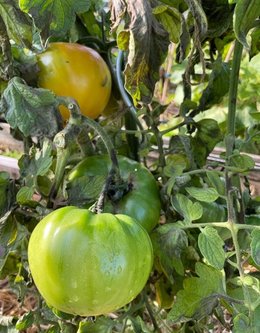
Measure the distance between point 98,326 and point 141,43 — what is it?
35cm

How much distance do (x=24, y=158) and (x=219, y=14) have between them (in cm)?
30

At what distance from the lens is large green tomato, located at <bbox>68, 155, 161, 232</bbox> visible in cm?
63

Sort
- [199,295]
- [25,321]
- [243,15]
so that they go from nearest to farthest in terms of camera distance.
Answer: [243,15] < [199,295] < [25,321]

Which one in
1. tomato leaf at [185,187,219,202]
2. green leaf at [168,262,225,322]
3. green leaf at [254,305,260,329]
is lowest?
green leaf at [168,262,225,322]

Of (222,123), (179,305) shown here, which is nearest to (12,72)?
(179,305)

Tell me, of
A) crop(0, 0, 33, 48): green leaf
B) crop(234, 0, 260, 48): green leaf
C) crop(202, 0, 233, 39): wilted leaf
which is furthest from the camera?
crop(202, 0, 233, 39): wilted leaf

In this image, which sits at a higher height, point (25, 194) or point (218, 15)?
point (218, 15)

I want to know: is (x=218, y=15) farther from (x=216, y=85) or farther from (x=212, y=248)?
(x=212, y=248)

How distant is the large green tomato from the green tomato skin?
8 centimetres

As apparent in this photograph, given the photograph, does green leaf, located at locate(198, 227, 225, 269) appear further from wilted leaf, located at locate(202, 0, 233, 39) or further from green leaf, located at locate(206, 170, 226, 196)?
wilted leaf, located at locate(202, 0, 233, 39)

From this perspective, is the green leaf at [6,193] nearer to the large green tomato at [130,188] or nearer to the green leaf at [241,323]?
the large green tomato at [130,188]

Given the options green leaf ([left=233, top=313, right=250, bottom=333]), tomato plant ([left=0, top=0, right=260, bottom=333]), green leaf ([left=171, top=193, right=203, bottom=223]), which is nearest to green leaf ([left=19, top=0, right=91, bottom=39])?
tomato plant ([left=0, top=0, right=260, bottom=333])

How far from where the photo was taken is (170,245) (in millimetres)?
624

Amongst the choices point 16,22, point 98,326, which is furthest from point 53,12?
point 98,326
